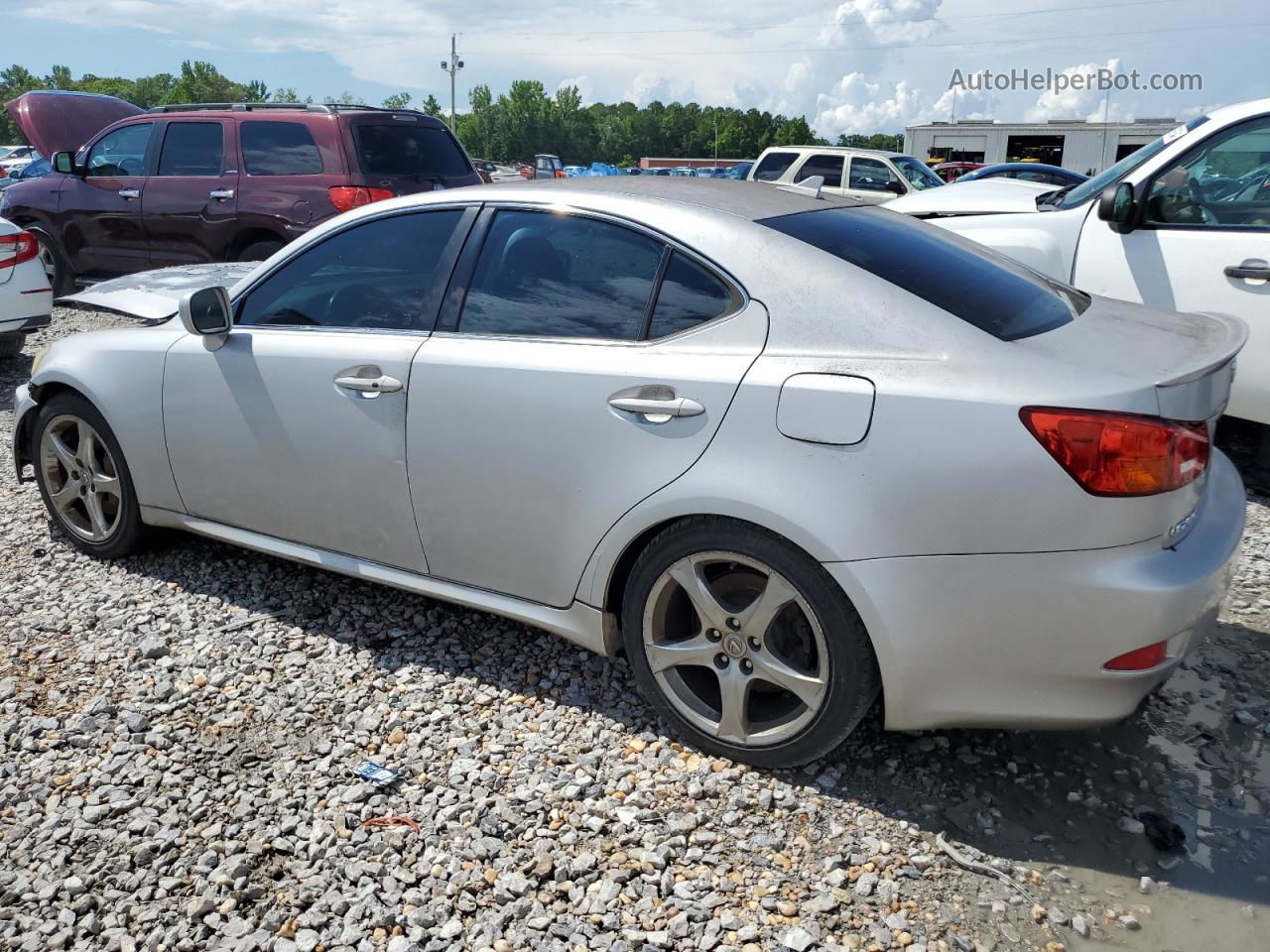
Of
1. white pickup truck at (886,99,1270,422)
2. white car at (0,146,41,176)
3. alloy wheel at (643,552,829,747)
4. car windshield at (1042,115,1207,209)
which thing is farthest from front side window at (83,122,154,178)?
white car at (0,146,41,176)

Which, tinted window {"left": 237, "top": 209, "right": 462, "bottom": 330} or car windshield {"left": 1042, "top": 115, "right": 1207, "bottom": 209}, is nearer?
tinted window {"left": 237, "top": 209, "right": 462, "bottom": 330}

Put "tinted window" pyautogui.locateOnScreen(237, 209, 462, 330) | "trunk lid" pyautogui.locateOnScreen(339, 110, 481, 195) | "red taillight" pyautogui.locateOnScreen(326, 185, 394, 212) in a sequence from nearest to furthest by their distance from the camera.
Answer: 1. "tinted window" pyautogui.locateOnScreen(237, 209, 462, 330)
2. "red taillight" pyautogui.locateOnScreen(326, 185, 394, 212)
3. "trunk lid" pyautogui.locateOnScreen(339, 110, 481, 195)

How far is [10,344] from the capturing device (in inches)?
348

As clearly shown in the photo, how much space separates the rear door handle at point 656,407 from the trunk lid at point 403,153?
236 inches

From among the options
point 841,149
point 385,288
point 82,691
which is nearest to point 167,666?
point 82,691

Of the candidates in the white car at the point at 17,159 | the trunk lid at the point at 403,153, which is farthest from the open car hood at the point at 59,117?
the white car at the point at 17,159

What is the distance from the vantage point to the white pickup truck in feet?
15.9

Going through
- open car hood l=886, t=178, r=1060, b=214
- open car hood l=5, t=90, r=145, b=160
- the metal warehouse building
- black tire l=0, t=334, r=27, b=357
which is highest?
the metal warehouse building

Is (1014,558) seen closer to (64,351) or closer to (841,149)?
(64,351)

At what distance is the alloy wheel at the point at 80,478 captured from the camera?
431 centimetres

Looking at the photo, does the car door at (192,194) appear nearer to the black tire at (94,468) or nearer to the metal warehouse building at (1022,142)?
the black tire at (94,468)

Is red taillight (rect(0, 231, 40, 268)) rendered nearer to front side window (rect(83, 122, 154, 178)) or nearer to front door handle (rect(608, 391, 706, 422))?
front side window (rect(83, 122, 154, 178))

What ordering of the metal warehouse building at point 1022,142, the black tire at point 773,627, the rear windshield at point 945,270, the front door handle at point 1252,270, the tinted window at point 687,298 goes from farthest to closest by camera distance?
the metal warehouse building at point 1022,142, the front door handle at point 1252,270, the tinted window at point 687,298, the rear windshield at point 945,270, the black tire at point 773,627

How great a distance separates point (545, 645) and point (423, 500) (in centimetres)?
78
